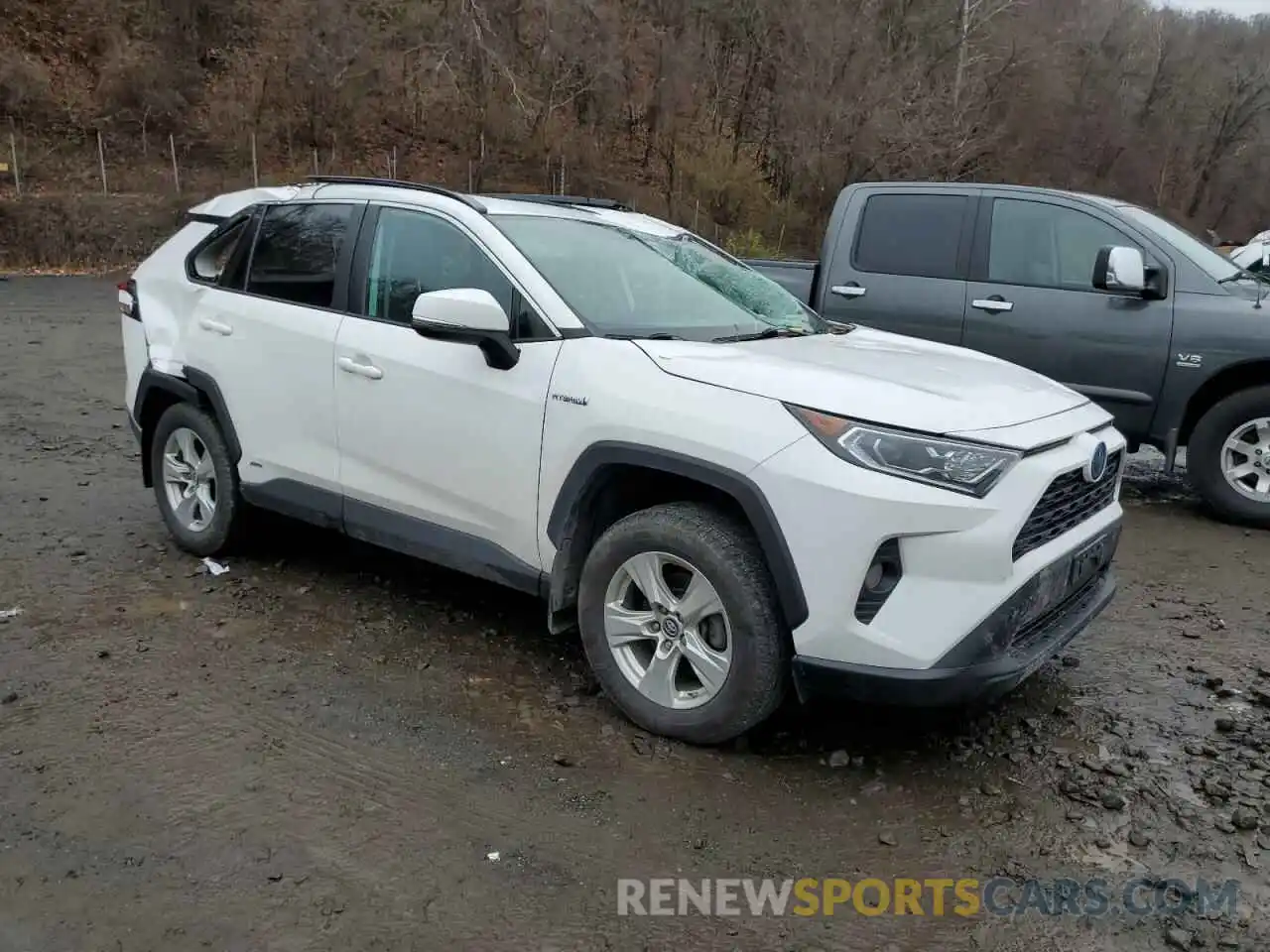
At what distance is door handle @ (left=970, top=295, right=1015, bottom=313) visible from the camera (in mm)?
6496

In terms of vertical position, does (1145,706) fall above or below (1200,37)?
below

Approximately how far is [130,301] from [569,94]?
104 ft

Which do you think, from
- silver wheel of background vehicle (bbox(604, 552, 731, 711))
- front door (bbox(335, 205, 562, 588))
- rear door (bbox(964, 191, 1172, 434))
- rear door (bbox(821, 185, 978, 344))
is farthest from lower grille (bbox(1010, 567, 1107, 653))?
rear door (bbox(821, 185, 978, 344))

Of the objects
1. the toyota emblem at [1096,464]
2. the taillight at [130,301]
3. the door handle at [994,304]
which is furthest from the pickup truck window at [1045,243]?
the taillight at [130,301]

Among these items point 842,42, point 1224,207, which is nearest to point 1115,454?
point 842,42

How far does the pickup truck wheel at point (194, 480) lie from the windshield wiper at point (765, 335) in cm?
246

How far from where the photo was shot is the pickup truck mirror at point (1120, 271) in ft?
Result: 19.5

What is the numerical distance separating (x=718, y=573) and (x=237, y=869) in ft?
5.08

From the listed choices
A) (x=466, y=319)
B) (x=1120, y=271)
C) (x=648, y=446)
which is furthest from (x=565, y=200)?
(x=1120, y=271)

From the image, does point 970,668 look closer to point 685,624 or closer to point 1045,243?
point 685,624

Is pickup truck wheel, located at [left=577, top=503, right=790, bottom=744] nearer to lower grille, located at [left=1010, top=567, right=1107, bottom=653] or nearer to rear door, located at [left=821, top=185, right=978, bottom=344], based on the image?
lower grille, located at [left=1010, top=567, right=1107, bottom=653]

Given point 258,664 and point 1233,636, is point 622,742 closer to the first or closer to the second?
point 258,664

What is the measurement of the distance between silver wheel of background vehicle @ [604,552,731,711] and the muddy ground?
21 cm

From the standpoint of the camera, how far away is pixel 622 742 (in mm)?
3436
